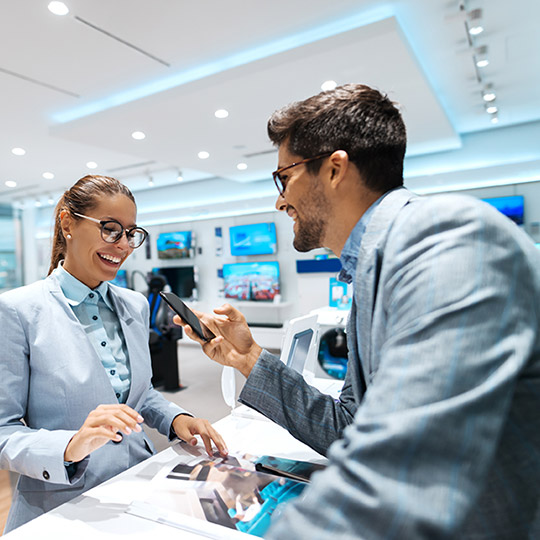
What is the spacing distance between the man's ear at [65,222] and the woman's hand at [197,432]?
0.79 metres

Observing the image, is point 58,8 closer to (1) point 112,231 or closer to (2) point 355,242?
(1) point 112,231

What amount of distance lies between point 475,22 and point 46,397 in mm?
3745

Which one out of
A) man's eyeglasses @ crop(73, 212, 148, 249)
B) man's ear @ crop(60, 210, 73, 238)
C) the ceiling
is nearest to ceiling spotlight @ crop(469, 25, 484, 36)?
the ceiling

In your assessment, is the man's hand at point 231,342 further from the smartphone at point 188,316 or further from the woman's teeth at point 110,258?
the woman's teeth at point 110,258

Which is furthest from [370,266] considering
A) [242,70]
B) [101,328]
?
[242,70]

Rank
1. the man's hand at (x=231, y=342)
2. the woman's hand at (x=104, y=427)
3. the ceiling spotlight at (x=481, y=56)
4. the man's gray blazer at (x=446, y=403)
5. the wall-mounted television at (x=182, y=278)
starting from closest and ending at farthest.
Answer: the man's gray blazer at (x=446, y=403) → the woman's hand at (x=104, y=427) → the man's hand at (x=231, y=342) → the ceiling spotlight at (x=481, y=56) → the wall-mounted television at (x=182, y=278)

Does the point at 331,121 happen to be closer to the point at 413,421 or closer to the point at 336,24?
the point at 413,421

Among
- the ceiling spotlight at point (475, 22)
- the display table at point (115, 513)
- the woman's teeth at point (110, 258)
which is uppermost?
the ceiling spotlight at point (475, 22)

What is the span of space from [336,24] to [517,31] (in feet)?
5.14

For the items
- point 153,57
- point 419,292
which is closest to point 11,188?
point 153,57

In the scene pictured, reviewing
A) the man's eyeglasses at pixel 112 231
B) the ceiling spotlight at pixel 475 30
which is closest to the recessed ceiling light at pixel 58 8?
the man's eyeglasses at pixel 112 231

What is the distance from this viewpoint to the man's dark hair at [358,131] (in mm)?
944

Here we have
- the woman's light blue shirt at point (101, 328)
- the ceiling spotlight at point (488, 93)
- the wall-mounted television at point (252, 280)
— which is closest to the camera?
the woman's light blue shirt at point (101, 328)

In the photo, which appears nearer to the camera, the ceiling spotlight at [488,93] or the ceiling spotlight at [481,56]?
the ceiling spotlight at [481,56]
